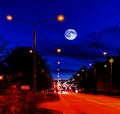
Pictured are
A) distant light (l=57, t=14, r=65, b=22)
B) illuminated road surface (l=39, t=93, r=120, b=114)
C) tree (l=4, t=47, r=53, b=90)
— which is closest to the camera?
distant light (l=57, t=14, r=65, b=22)

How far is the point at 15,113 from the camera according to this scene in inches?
771

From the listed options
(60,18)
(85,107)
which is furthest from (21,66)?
(60,18)

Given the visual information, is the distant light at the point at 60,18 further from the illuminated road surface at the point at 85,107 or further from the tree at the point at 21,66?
the tree at the point at 21,66

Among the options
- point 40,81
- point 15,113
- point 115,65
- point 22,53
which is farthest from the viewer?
point 115,65

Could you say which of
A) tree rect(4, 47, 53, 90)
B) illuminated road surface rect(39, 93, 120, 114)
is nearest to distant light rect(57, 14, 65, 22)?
illuminated road surface rect(39, 93, 120, 114)

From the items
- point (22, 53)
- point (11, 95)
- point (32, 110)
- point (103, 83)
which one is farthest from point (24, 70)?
point (103, 83)

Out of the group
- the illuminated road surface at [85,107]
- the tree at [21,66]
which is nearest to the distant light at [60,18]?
the illuminated road surface at [85,107]

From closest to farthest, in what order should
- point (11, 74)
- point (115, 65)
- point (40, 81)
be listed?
point (11, 74) → point (40, 81) → point (115, 65)

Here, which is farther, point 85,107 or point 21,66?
point 21,66

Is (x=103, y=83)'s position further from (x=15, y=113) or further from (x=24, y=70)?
(x=15, y=113)

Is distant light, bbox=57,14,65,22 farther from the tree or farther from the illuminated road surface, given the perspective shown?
the tree

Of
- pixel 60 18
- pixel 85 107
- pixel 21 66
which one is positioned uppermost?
pixel 60 18

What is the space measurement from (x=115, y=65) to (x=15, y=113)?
98.6 metres

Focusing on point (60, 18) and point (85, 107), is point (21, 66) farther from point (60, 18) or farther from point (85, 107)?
point (60, 18)
